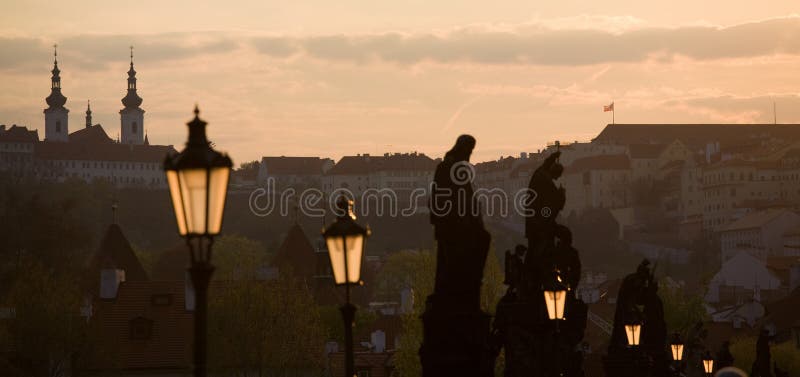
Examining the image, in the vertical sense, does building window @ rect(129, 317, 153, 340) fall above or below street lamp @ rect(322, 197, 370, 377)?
above

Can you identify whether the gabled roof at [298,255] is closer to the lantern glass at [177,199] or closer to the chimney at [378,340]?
the chimney at [378,340]

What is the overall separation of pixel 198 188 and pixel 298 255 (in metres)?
86.3

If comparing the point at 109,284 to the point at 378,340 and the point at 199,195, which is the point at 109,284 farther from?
the point at 199,195

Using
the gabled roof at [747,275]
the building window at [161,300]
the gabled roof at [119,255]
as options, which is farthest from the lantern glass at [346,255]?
the gabled roof at [747,275]

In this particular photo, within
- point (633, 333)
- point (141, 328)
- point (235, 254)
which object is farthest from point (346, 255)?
point (235, 254)

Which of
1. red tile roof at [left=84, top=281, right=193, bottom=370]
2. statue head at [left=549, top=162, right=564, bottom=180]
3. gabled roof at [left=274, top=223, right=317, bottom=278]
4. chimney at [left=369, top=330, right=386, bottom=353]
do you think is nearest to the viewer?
statue head at [left=549, top=162, right=564, bottom=180]

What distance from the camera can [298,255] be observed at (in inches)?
3797

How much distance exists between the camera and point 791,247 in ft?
572

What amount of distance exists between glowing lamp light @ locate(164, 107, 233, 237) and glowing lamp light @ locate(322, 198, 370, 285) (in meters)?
2.68

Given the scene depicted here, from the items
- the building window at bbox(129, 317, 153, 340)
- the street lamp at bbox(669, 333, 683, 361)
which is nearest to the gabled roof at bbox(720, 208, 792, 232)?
the building window at bbox(129, 317, 153, 340)

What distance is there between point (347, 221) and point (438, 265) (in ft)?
4.77

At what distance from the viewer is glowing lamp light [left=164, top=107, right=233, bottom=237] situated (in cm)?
1032

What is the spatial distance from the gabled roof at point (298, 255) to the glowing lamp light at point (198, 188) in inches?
3322

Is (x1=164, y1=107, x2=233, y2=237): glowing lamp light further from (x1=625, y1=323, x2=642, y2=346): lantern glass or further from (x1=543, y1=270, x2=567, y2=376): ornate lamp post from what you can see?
(x1=625, y1=323, x2=642, y2=346): lantern glass
